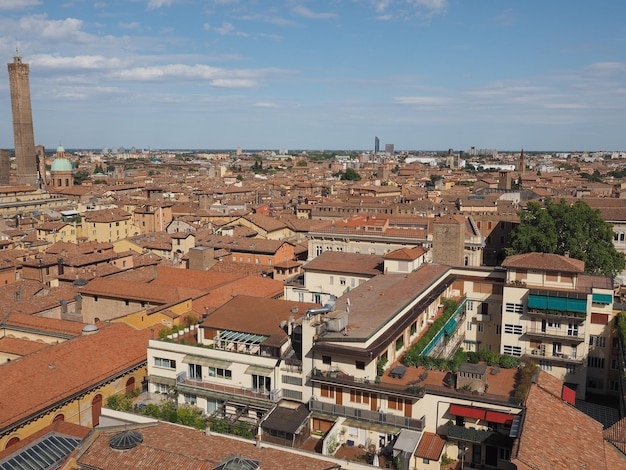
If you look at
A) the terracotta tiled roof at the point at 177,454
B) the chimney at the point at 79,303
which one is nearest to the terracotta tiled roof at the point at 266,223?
the chimney at the point at 79,303

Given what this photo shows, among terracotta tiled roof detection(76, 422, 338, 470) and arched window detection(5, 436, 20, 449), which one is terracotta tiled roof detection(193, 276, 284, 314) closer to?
arched window detection(5, 436, 20, 449)

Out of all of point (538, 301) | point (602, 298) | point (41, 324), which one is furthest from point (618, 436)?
point (41, 324)

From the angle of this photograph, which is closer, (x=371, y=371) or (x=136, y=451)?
(x=136, y=451)

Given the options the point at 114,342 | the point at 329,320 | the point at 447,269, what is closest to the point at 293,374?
the point at 329,320

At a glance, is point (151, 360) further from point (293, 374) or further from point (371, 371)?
point (371, 371)

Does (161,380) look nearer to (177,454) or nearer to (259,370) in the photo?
(259,370)

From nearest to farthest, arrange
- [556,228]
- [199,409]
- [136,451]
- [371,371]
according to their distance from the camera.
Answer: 1. [136,451]
2. [371,371]
3. [199,409]
4. [556,228]
